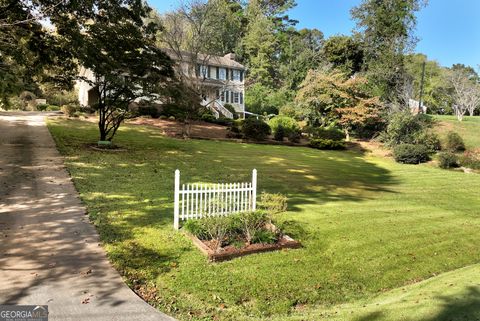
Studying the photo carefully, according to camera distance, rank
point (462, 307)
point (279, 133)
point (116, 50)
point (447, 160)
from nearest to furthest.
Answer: point (462, 307)
point (116, 50)
point (447, 160)
point (279, 133)

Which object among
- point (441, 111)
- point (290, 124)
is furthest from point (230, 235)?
point (441, 111)

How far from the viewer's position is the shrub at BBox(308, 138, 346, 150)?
29391 mm

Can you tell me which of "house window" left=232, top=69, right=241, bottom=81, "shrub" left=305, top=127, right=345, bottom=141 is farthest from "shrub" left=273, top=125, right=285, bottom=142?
"house window" left=232, top=69, right=241, bottom=81

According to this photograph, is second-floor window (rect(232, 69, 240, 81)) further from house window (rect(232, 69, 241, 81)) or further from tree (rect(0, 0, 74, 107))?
tree (rect(0, 0, 74, 107))

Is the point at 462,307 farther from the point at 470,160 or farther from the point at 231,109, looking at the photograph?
the point at 231,109

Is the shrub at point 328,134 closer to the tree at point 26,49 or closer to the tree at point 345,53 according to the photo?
the tree at point 345,53

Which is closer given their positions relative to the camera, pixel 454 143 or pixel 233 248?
pixel 233 248

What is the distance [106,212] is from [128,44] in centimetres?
1136

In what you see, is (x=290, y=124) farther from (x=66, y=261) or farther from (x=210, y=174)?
(x=66, y=261)

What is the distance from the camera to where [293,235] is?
8977mm

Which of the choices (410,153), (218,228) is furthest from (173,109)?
(218,228)

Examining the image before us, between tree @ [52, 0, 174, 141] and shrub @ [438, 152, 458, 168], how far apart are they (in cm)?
1957

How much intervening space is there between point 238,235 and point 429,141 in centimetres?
2641

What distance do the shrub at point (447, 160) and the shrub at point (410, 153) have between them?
4.16 ft
